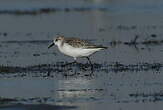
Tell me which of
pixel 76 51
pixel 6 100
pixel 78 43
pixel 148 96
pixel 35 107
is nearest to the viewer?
pixel 35 107

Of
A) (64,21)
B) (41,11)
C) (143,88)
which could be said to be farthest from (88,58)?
(41,11)

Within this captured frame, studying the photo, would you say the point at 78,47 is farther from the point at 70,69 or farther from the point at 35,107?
the point at 35,107

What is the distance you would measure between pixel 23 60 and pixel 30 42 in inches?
203

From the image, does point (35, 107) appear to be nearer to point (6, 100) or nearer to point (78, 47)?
point (6, 100)

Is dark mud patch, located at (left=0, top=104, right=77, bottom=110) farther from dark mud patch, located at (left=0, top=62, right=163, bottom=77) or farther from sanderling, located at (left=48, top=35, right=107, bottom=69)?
sanderling, located at (left=48, top=35, right=107, bottom=69)

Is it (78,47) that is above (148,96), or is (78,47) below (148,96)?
above

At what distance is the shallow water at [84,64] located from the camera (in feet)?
46.6

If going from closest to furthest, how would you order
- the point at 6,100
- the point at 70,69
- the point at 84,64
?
the point at 6,100
the point at 70,69
the point at 84,64

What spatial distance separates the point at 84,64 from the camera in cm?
1956

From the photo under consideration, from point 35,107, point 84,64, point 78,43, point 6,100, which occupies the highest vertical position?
point 78,43

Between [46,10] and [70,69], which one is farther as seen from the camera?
[46,10]

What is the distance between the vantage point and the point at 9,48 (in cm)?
2388

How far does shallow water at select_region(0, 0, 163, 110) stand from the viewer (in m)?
14.2

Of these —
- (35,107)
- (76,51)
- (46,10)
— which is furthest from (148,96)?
(46,10)
